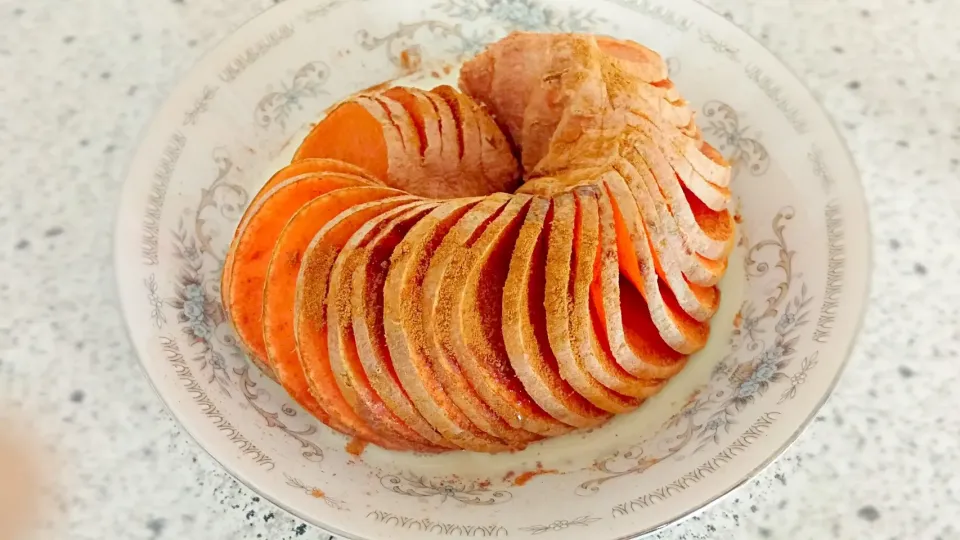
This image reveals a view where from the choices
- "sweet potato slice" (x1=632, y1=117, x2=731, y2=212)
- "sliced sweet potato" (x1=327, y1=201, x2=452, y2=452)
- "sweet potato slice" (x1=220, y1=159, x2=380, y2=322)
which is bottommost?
"sliced sweet potato" (x1=327, y1=201, x2=452, y2=452)

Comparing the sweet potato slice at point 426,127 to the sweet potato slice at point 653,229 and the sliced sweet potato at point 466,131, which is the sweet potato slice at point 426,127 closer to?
the sliced sweet potato at point 466,131

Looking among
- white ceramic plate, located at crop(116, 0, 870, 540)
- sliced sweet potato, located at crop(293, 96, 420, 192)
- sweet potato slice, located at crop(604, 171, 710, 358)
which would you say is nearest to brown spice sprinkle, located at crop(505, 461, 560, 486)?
white ceramic plate, located at crop(116, 0, 870, 540)

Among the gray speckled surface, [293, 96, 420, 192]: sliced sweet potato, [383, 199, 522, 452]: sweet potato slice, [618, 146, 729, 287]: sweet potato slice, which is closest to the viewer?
[383, 199, 522, 452]: sweet potato slice

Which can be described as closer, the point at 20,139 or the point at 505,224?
the point at 505,224

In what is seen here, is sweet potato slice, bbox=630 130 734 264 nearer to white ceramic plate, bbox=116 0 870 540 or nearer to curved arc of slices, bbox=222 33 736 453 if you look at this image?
curved arc of slices, bbox=222 33 736 453

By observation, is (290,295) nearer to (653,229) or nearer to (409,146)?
(409,146)

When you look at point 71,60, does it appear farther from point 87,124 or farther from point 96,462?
point 96,462

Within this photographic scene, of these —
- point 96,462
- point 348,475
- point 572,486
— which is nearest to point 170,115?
point 96,462
